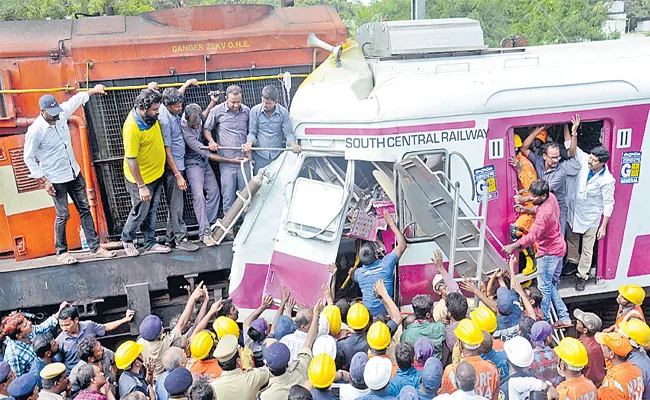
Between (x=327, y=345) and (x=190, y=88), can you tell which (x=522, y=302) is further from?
(x=190, y=88)

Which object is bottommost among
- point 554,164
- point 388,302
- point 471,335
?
point 388,302

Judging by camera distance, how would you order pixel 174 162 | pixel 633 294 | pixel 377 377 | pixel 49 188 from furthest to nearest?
pixel 174 162 < pixel 49 188 < pixel 633 294 < pixel 377 377

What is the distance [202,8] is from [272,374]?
441cm

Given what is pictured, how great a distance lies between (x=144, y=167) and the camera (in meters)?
6.38

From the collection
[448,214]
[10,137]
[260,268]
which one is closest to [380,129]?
[448,214]

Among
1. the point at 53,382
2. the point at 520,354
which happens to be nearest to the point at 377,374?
the point at 520,354

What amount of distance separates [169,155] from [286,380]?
298 cm

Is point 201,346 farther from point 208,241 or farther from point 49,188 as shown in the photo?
point 49,188

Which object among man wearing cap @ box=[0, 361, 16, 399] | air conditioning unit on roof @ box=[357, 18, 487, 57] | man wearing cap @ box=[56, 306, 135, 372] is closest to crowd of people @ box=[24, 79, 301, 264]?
man wearing cap @ box=[56, 306, 135, 372]

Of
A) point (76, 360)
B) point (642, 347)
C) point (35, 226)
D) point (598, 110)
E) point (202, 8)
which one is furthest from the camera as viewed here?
point (202, 8)

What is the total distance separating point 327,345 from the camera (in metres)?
4.69

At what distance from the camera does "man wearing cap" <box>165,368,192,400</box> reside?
419 cm

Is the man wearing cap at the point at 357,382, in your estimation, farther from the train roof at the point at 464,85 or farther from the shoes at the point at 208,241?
the shoes at the point at 208,241

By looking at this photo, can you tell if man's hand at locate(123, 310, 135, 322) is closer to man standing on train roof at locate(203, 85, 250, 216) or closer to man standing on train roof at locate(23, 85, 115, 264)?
man standing on train roof at locate(23, 85, 115, 264)
